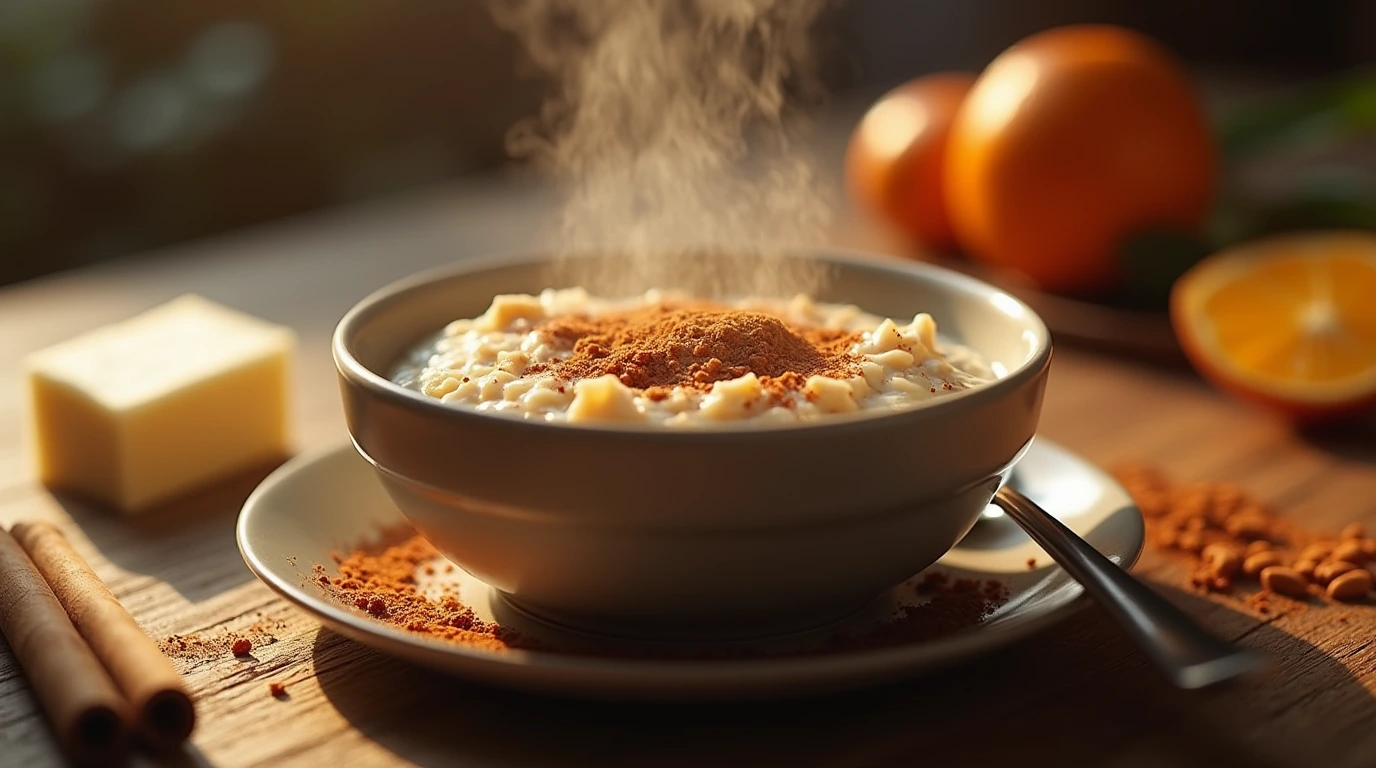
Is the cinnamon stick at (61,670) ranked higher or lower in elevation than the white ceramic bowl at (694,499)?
lower

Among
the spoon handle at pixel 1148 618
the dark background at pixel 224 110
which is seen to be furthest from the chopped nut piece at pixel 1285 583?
the dark background at pixel 224 110

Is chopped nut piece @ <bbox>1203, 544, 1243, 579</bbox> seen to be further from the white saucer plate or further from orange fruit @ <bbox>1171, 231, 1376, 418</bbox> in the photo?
orange fruit @ <bbox>1171, 231, 1376, 418</bbox>

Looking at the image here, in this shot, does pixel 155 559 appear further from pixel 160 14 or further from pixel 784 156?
pixel 160 14

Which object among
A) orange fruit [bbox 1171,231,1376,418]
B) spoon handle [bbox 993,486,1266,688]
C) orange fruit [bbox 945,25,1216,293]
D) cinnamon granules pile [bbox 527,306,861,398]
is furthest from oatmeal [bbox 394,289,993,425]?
orange fruit [bbox 945,25,1216,293]

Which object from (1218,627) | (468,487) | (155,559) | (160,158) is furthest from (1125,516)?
(160,158)

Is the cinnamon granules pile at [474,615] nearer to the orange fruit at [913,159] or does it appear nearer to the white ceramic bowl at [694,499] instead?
the white ceramic bowl at [694,499]

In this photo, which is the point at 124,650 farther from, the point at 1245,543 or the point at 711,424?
the point at 1245,543
